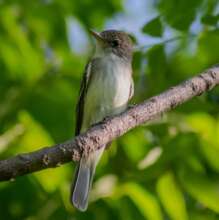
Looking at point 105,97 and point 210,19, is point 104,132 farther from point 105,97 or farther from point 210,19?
point 105,97

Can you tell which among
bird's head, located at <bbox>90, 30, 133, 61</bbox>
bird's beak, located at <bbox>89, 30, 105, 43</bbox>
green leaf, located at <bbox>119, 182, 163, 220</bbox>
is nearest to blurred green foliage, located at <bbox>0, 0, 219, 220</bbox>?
green leaf, located at <bbox>119, 182, 163, 220</bbox>

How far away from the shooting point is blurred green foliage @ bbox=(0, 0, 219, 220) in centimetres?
348

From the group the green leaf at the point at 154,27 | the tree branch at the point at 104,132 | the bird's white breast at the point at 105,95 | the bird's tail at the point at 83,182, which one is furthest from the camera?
the bird's white breast at the point at 105,95

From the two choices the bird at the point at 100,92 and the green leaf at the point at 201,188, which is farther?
the bird at the point at 100,92

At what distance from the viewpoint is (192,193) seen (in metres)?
3.45

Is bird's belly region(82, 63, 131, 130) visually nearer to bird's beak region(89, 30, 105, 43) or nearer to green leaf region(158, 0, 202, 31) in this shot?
bird's beak region(89, 30, 105, 43)

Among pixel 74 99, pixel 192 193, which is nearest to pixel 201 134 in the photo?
pixel 192 193

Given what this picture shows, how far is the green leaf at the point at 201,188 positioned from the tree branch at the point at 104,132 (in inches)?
22.8

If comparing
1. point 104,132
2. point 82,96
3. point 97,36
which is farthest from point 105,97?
point 104,132

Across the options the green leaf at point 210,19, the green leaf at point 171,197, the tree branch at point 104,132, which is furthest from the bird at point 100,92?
the tree branch at point 104,132

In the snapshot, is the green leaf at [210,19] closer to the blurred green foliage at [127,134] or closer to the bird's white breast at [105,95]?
the blurred green foliage at [127,134]

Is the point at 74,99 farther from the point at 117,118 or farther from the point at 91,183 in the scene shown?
the point at 117,118

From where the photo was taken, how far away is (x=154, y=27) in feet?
11.5

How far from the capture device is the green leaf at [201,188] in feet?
11.2
